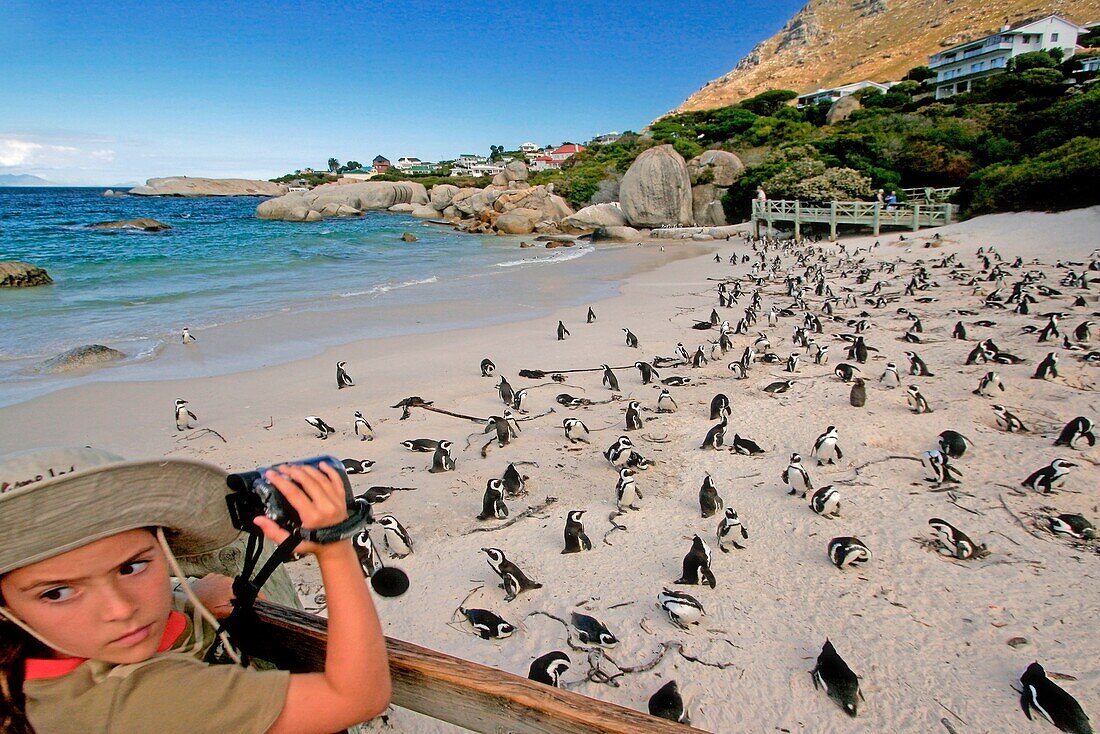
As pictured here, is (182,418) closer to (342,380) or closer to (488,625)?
(342,380)

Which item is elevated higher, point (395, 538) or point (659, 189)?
point (659, 189)

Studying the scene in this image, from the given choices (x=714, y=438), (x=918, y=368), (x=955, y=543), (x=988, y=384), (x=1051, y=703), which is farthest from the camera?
(x=918, y=368)

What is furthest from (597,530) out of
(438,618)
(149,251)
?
(149,251)

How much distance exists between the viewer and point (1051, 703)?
3877 mm

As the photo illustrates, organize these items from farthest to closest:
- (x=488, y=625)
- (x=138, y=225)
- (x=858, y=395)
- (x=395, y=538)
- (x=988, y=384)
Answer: (x=138, y=225), (x=858, y=395), (x=988, y=384), (x=395, y=538), (x=488, y=625)

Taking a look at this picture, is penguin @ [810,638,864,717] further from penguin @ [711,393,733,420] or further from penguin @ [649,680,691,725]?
penguin @ [711,393,733,420]

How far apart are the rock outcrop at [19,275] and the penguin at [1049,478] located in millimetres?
31836

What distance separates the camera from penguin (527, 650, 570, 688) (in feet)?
13.8

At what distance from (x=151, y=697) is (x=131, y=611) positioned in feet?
0.67

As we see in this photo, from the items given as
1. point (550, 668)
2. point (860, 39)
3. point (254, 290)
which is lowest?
point (550, 668)

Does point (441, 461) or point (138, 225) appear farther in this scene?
point (138, 225)

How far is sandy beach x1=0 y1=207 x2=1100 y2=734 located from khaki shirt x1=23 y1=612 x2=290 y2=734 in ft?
9.53

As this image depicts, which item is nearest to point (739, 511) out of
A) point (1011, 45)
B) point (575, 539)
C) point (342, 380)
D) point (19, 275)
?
point (575, 539)

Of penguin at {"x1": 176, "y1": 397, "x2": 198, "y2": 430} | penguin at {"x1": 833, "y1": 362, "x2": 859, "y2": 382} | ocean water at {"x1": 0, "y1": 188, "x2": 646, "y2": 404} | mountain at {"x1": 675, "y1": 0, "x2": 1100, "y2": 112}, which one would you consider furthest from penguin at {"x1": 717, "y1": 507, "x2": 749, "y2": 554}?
mountain at {"x1": 675, "y1": 0, "x2": 1100, "y2": 112}
